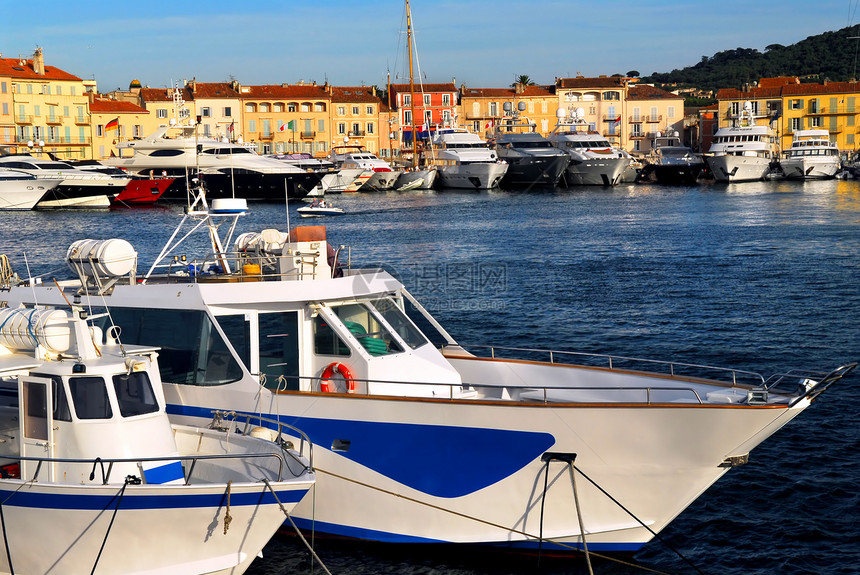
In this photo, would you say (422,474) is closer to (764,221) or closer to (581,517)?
(581,517)

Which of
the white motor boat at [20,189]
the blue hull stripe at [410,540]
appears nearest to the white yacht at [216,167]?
the white motor boat at [20,189]

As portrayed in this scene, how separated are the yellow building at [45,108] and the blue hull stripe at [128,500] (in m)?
82.1

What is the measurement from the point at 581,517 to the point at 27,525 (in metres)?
6.04

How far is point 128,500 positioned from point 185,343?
302 centimetres

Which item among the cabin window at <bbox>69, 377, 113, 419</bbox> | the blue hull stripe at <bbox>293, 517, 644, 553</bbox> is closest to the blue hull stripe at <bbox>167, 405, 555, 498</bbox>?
the blue hull stripe at <bbox>293, 517, 644, 553</bbox>

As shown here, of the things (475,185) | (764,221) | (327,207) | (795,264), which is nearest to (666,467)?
(795,264)

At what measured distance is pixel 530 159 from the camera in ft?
283

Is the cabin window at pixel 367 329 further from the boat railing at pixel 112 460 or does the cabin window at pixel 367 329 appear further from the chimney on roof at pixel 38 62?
the chimney on roof at pixel 38 62

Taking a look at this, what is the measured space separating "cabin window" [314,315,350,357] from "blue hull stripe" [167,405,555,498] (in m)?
1.07

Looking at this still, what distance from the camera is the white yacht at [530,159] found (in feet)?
282

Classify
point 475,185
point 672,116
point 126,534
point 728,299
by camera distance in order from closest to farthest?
point 126,534 → point 728,299 → point 475,185 → point 672,116

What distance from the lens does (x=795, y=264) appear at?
35438mm

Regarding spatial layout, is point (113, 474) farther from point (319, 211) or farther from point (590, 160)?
point (590, 160)

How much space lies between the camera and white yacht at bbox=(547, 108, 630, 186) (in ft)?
288
